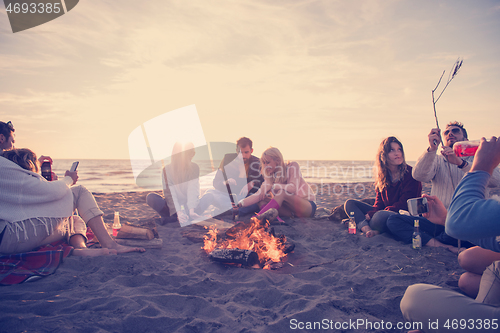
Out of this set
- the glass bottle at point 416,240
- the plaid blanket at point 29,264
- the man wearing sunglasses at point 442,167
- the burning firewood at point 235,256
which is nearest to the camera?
the plaid blanket at point 29,264

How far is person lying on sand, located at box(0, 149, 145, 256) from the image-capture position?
114 inches

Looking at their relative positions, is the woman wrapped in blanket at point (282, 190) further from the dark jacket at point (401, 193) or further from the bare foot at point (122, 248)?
the bare foot at point (122, 248)

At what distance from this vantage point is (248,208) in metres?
5.86

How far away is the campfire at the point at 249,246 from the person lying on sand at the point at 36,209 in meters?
1.12

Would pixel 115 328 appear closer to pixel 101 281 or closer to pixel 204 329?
pixel 204 329

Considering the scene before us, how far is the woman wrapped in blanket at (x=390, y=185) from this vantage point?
439 cm

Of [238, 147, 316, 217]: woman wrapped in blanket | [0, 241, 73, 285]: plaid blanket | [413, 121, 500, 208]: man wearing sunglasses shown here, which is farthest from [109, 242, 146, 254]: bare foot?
[413, 121, 500, 208]: man wearing sunglasses

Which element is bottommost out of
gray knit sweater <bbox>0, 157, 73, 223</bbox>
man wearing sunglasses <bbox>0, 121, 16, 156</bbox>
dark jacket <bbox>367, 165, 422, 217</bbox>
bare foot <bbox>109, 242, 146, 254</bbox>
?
bare foot <bbox>109, 242, 146, 254</bbox>

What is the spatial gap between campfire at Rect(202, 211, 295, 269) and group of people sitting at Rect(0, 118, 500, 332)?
0.90 metres

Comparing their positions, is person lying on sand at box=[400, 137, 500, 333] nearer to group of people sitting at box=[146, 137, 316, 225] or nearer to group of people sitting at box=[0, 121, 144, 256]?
group of people sitting at box=[0, 121, 144, 256]

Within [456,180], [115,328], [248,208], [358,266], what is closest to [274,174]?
[248,208]

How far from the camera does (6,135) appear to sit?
4328 mm

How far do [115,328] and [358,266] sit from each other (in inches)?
102

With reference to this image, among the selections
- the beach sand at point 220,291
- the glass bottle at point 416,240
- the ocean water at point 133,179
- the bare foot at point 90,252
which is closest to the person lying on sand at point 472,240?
the beach sand at point 220,291
